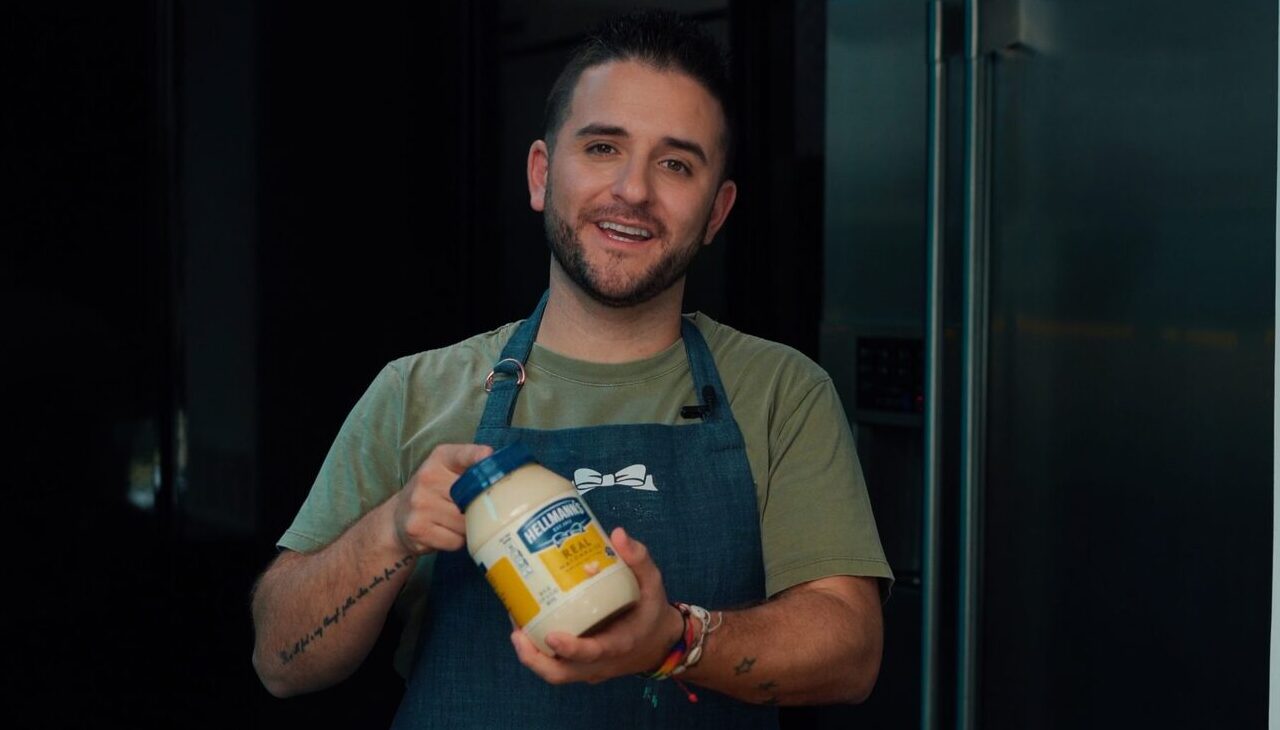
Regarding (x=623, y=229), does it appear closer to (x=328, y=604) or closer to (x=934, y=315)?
(x=328, y=604)

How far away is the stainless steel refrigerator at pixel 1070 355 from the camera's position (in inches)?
70.4

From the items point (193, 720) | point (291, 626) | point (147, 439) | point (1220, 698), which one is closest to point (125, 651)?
point (193, 720)

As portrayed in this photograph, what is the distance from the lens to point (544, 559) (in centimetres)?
100

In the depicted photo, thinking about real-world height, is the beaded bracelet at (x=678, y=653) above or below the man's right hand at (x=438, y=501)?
below

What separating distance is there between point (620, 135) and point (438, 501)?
0.48 meters

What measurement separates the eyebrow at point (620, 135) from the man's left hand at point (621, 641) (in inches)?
20.7

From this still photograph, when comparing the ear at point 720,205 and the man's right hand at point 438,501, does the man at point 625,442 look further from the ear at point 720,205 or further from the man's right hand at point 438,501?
the man's right hand at point 438,501

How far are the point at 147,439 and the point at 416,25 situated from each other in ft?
2.89

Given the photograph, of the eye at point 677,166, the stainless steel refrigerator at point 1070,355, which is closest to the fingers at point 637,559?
the eye at point 677,166

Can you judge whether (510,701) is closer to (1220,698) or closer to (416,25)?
(1220,698)

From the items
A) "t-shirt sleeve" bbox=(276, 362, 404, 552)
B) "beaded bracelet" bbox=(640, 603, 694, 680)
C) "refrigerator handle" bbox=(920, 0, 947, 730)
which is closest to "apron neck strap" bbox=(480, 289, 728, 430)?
"t-shirt sleeve" bbox=(276, 362, 404, 552)

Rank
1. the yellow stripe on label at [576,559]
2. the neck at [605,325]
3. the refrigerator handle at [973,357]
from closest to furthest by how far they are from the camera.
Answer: the yellow stripe on label at [576,559], the neck at [605,325], the refrigerator handle at [973,357]

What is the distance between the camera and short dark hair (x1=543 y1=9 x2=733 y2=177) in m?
1.46

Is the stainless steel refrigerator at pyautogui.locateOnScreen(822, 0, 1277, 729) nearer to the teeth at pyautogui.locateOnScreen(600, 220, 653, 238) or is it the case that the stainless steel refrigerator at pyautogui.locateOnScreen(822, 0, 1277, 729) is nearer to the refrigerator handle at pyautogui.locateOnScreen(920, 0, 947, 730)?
the refrigerator handle at pyautogui.locateOnScreen(920, 0, 947, 730)
